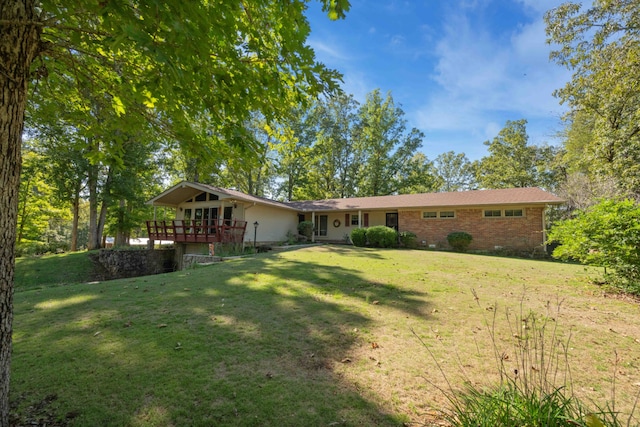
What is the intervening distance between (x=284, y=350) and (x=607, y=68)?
1381cm

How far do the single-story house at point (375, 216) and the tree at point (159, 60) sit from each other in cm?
Answer: 1271

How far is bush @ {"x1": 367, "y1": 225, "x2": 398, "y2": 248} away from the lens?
16.6 meters

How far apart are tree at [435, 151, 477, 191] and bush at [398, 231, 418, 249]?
28994mm

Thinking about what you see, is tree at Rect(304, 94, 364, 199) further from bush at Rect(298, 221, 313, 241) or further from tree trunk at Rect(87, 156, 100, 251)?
tree trunk at Rect(87, 156, 100, 251)

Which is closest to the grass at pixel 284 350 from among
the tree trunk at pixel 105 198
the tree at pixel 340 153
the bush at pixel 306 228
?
the bush at pixel 306 228

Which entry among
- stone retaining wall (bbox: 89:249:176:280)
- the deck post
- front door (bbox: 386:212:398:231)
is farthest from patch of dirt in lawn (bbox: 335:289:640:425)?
stone retaining wall (bbox: 89:249:176:280)

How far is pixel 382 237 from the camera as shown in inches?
655

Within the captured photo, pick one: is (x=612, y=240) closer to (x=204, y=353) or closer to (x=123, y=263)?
(x=204, y=353)

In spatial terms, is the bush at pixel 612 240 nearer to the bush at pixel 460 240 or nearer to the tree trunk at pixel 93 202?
the bush at pixel 460 240

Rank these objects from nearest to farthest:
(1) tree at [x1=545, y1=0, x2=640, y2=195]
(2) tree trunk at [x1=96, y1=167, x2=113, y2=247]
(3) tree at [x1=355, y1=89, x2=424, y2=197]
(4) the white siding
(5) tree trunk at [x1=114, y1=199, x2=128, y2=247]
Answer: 1. (1) tree at [x1=545, y1=0, x2=640, y2=195]
2. (4) the white siding
3. (2) tree trunk at [x1=96, y1=167, x2=113, y2=247]
4. (5) tree trunk at [x1=114, y1=199, x2=128, y2=247]
5. (3) tree at [x1=355, y1=89, x2=424, y2=197]

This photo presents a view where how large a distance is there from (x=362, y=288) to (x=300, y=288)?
1.35 metres

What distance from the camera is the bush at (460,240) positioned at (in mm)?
15868

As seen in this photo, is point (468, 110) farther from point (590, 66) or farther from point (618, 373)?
point (618, 373)

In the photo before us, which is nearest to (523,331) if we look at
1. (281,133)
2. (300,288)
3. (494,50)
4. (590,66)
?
(300,288)
